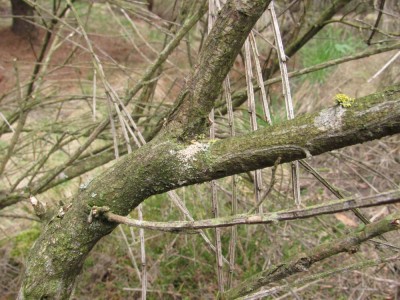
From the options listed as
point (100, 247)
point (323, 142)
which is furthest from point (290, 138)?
point (100, 247)

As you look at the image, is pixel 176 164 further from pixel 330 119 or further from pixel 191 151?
pixel 330 119

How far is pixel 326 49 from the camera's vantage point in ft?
15.9

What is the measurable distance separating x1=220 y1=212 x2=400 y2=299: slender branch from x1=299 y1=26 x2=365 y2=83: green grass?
143 inches

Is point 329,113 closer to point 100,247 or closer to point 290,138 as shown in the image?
point 290,138

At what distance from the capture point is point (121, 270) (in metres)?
3.35

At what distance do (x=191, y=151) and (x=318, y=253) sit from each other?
11.5 inches

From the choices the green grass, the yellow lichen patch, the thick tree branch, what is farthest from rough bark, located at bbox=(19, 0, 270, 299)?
the green grass

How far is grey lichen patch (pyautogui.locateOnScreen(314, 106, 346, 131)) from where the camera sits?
77 cm

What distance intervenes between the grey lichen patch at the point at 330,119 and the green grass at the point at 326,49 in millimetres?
3682

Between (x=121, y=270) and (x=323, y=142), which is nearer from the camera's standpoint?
(x=323, y=142)

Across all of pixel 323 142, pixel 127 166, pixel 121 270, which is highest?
pixel 323 142

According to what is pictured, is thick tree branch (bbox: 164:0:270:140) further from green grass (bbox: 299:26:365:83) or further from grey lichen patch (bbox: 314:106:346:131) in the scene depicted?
green grass (bbox: 299:26:365:83)

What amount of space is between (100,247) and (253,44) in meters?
2.65

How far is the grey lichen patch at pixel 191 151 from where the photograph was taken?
3.02 ft
